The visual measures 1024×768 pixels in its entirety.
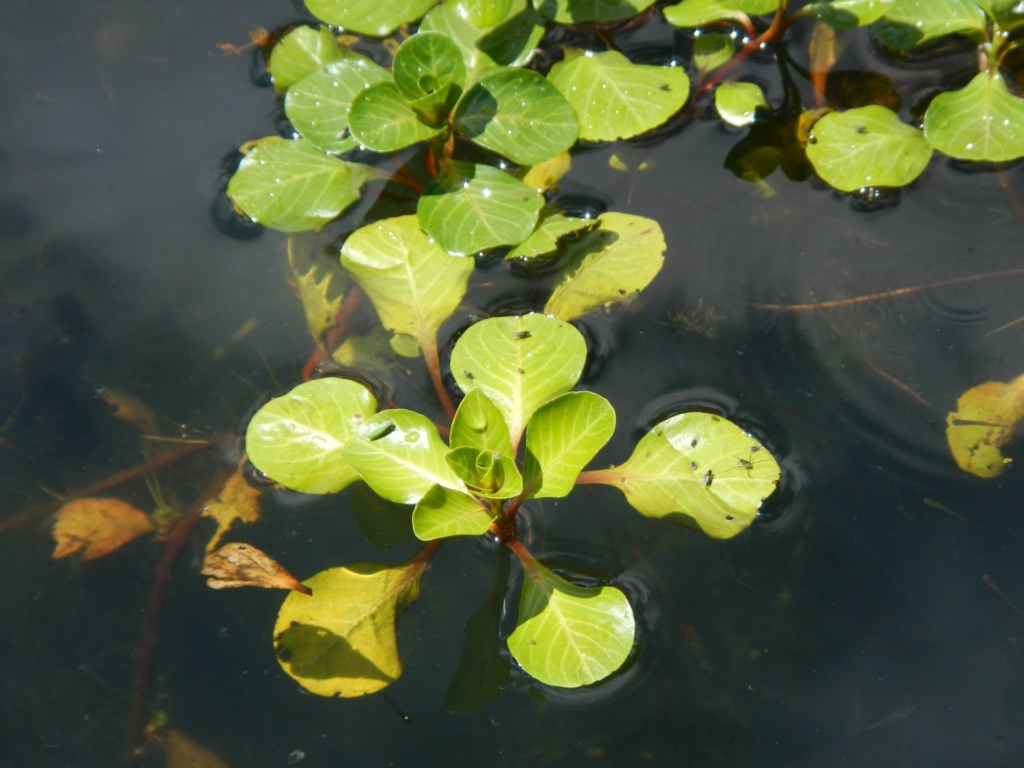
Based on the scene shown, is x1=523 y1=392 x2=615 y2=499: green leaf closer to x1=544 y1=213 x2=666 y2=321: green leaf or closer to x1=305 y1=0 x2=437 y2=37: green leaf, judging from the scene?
x1=544 y1=213 x2=666 y2=321: green leaf

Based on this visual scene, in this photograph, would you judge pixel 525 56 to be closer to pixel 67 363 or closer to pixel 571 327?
pixel 571 327

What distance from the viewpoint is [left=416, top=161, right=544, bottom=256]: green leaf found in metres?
2.07

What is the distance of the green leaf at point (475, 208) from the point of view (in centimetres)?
207

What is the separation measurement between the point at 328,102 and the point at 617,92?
80 cm

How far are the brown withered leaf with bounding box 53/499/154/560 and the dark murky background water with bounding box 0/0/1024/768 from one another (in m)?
0.04

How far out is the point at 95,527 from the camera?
191cm

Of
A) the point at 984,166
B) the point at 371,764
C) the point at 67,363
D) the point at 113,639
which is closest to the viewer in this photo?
the point at 371,764

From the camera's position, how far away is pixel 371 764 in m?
1.68

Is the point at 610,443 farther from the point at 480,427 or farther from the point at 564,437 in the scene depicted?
the point at 480,427

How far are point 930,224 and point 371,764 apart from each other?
1.93 m

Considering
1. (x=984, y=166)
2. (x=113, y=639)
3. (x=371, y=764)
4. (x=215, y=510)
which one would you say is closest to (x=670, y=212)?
(x=984, y=166)

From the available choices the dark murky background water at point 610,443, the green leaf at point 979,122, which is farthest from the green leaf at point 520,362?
the green leaf at point 979,122

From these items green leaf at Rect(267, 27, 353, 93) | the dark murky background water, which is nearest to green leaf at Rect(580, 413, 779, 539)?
the dark murky background water

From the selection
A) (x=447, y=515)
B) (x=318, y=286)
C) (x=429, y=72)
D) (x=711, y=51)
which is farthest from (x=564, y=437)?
(x=711, y=51)
